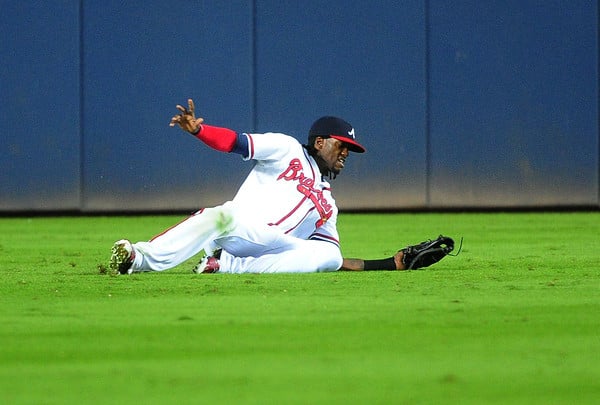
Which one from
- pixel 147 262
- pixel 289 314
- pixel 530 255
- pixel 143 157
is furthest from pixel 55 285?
pixel 143 157

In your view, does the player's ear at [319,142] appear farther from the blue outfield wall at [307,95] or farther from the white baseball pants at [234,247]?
the blue outfield wall at [307,95]

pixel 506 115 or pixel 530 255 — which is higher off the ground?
pixel 506 115

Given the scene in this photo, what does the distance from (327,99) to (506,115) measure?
209 centimetres

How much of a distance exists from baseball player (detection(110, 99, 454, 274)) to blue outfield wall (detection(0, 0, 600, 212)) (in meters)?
6.74

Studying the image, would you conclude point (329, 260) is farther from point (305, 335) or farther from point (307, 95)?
point (307, 95)

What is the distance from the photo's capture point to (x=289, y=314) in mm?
5352

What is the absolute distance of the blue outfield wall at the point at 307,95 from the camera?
46.7 ft

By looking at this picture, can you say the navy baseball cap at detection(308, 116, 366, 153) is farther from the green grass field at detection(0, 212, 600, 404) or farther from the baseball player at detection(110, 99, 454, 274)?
Answer: the green grass field at detection(0, 212, 600, 404)

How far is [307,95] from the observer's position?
14.5 meters

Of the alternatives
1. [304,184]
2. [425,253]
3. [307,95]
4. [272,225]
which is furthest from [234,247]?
[307,95]

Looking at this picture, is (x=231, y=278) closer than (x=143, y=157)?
Yes

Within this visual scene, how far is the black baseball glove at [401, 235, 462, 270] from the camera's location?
759 centimetres

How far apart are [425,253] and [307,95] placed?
7134 millimetres

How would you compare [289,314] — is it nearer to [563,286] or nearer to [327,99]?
[563,286]
